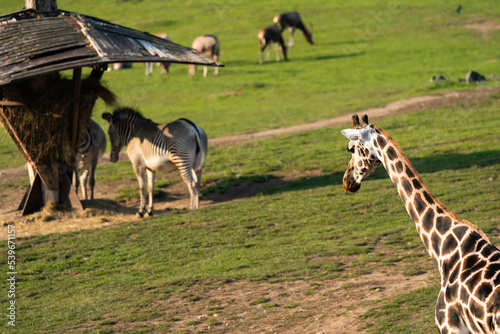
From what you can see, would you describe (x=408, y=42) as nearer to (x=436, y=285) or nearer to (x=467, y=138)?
(x=467, y=138)

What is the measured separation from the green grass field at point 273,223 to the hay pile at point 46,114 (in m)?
2.14

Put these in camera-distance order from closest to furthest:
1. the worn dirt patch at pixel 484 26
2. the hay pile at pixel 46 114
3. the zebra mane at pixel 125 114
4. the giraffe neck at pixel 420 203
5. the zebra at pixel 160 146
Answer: the giraffe neck at pixel 420 203 → the hay pile at pixel 46 114 → the zebra at pixel 160 146 → the zebra mane at pixel 125 114 → the worn dirt patch at pixel 484 26

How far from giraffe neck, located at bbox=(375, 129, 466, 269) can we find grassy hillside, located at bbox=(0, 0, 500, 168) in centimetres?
1545

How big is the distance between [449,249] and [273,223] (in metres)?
7.09

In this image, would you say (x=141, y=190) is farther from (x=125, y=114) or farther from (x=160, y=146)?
(x=125, y=114)

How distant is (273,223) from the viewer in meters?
12.5

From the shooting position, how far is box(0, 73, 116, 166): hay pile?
13250 mm

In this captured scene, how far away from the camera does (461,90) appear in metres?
24.9

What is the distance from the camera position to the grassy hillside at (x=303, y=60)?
26.7 metres

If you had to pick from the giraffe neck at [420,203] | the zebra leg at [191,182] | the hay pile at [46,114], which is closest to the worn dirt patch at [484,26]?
the zebra leg at [191,182]

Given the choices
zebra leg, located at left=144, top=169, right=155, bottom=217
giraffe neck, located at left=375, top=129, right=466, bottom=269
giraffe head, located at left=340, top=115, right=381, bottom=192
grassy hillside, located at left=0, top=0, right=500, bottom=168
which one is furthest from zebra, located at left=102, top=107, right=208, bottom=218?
giraffe neck, located at left=375, top=129, right=466, bottom=269

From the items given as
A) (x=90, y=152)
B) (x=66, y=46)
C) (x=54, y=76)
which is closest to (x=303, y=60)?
(x=90, y=152)

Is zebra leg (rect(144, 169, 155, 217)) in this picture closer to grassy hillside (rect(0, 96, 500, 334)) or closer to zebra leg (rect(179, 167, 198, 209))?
grassy hillside (rect(0, 96, 500, 334))

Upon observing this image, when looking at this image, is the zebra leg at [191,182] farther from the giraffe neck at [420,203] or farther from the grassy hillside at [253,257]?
the giraffe neck at [420,203]
